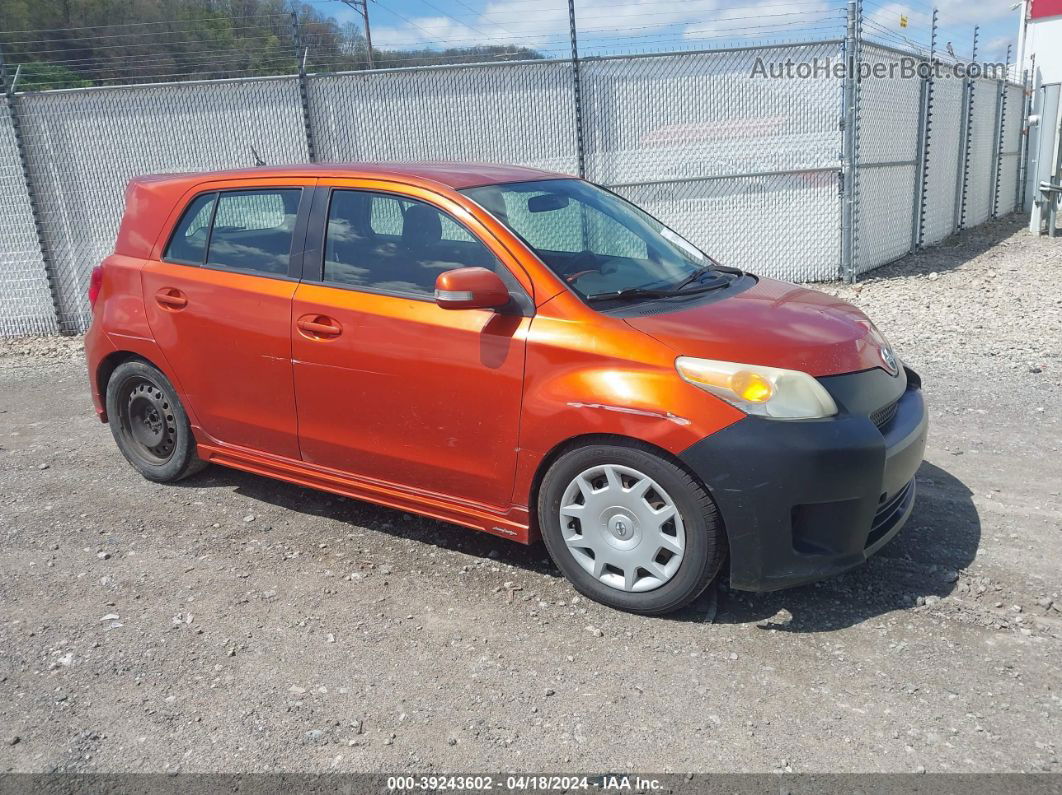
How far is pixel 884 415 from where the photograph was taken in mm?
3514

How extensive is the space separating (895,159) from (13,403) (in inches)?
384

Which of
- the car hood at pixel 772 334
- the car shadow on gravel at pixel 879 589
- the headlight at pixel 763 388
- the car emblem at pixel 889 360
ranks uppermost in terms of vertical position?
the car hood at pixel 772 334

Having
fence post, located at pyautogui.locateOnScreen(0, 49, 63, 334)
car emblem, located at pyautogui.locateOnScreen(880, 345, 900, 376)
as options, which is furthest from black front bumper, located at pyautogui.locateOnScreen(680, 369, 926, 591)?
fence post, located at pyautogui.locateOnScreen(0, 49, 63, 334)

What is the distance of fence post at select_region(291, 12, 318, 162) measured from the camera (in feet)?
30.0

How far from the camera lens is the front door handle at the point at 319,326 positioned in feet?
13.2

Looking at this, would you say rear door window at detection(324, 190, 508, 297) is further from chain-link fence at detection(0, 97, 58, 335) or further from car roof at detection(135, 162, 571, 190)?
chain-link fence at detection(0, 97, 58, 335)

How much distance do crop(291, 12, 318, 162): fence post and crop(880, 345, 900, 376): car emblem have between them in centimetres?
734

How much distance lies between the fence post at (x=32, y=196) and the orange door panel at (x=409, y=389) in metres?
6.92

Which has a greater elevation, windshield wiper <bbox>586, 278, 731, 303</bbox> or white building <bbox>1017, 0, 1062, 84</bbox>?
white building <bbox>1017, 0, 1062, 84</bbox>

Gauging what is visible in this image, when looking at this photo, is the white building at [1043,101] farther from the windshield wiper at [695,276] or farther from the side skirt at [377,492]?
the side skirt at [377,492]

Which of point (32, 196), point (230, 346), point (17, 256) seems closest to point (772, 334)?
point (230, 346)

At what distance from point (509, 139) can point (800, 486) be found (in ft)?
23.8

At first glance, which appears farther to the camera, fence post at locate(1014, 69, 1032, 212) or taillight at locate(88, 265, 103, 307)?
fence post at locate(1014, 69, 1032, 212)

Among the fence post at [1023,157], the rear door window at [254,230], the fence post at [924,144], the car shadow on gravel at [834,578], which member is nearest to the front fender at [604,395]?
the car shadow on gravel at [834,578]
